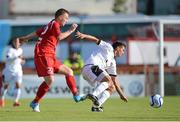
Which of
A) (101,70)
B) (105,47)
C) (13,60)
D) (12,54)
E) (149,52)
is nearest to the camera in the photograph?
(101,70)

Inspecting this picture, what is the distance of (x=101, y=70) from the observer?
17625mm

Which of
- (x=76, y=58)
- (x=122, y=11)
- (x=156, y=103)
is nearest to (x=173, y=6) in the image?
(x=122, y=11)

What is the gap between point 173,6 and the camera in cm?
7794

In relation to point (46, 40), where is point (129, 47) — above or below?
above

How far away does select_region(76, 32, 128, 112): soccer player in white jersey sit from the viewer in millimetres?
17531

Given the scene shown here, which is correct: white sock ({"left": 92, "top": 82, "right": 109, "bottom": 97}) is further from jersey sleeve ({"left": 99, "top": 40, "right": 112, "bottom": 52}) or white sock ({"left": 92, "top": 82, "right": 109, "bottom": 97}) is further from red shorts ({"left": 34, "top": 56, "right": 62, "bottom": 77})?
red shorts ({"left": 34, "top": 56, "right": 62, "bottom": 77})

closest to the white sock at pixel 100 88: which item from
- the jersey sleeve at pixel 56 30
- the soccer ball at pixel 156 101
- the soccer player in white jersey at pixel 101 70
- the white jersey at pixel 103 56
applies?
the soccer player in white jersey at pixel 101 70

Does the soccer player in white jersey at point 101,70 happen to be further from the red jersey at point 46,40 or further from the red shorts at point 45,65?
the red jersey at point 46,40

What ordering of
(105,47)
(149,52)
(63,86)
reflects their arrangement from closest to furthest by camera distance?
(105,47) < (63,86) < (149,52)

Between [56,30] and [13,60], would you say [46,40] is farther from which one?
[13,60]

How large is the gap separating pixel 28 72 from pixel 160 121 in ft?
61.6

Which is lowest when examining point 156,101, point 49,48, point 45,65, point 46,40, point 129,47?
point 156,101

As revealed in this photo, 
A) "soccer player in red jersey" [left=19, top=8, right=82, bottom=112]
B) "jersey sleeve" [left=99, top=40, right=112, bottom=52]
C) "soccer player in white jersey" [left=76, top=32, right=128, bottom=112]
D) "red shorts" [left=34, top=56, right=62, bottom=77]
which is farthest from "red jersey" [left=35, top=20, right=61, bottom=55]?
"jersey sleeve" [left=99, top=40, right=112, bottom=52]

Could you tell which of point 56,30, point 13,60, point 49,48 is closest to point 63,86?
point 13,60
